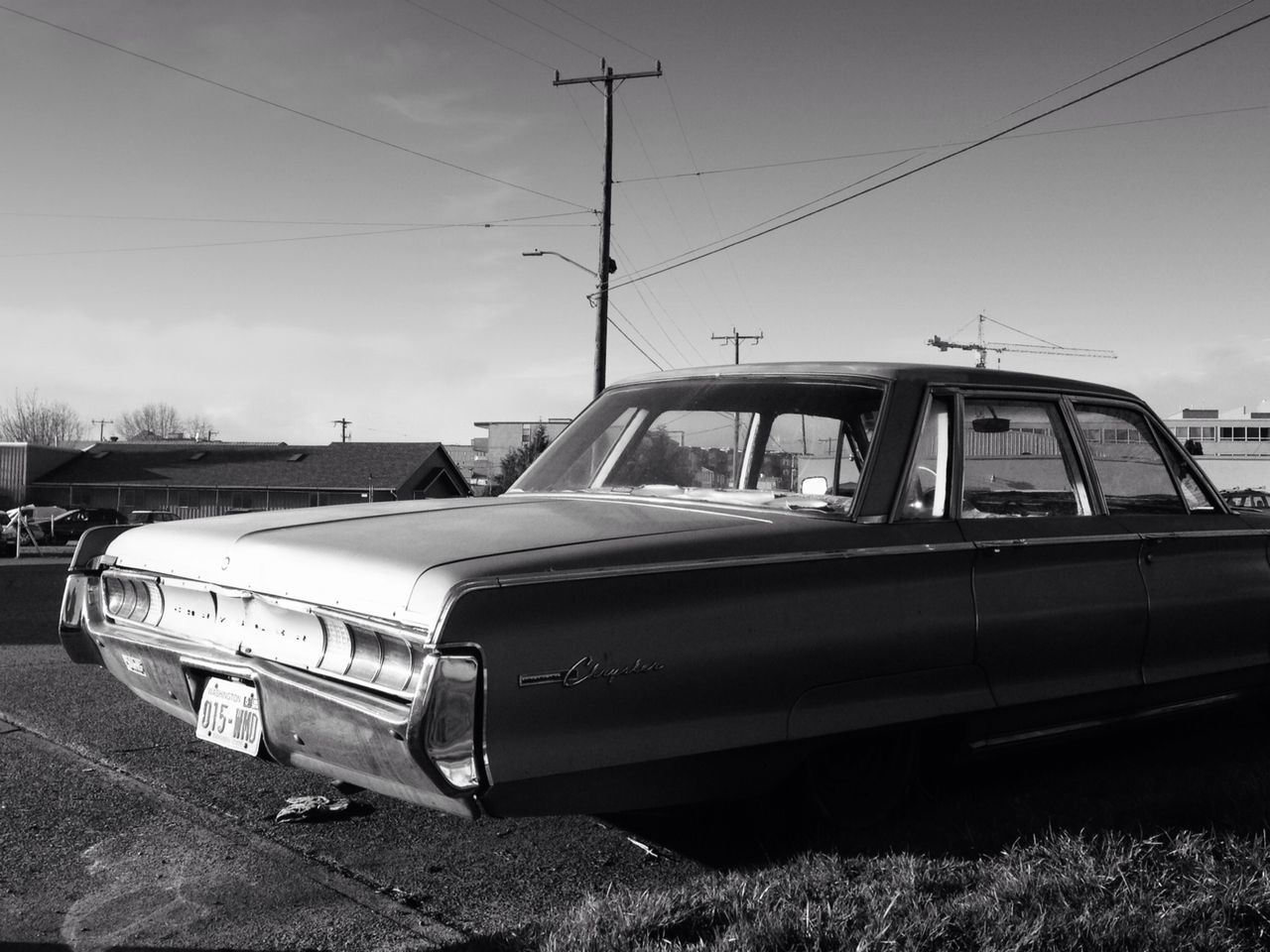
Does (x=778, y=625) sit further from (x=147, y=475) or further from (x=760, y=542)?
(x=147, y=475)

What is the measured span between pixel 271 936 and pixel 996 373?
2.88 meters

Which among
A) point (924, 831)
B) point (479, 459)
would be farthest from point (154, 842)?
point (479, 459)

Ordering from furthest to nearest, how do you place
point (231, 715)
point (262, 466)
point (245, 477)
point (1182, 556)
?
point (262, 466) → point (245, 477) → point (1182, 556) → point (231, 715)

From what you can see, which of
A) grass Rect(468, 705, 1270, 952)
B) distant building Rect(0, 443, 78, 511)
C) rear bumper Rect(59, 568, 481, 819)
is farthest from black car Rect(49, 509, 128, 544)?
grass Rect(468, 705, 1270, 952)

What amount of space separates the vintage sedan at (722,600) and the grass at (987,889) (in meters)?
0.26

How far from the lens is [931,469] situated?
149 inches

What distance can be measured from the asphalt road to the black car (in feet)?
146

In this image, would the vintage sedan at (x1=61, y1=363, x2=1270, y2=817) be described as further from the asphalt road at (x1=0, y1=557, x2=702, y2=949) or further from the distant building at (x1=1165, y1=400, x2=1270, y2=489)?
the distant building at (x1=1165, y1=400, x2=1270, y2=489)

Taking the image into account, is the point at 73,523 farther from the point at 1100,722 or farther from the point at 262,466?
the point at 1100,722

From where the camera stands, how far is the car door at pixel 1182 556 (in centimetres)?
427

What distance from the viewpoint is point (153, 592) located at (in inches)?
146

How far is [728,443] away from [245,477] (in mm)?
63890

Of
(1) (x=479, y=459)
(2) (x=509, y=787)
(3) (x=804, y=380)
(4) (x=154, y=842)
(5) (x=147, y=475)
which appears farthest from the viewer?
(1) (x=479, y=459)

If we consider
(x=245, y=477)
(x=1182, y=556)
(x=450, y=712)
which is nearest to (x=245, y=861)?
(x=450, y=712)
